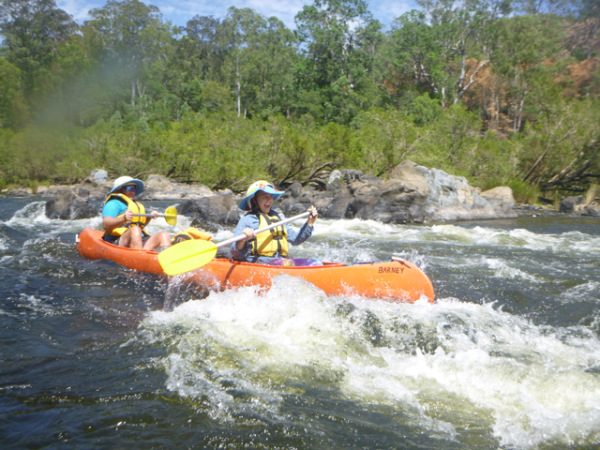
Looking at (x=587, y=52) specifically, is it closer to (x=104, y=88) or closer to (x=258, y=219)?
(x=104, y=88)

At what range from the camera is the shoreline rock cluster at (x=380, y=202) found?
11336 mm

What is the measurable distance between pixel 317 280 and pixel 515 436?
2137 mm

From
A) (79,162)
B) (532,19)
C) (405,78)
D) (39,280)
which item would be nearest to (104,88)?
(79,162)

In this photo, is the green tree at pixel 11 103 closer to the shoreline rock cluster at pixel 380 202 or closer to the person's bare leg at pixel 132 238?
the shoreline rock cluster at pixel 380 202

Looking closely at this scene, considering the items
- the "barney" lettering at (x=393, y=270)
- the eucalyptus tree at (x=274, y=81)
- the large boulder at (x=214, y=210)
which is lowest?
the large boulder at (x=214, y=210)

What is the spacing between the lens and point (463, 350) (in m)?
3.32

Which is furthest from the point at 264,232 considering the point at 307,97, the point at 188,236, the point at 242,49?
the point at 242,49

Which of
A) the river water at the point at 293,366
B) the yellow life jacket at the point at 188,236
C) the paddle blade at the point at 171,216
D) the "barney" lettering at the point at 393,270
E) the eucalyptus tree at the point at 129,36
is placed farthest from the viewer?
the eucalyptus tree at the point at 129,36

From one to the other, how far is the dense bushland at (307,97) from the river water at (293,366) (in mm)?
12336

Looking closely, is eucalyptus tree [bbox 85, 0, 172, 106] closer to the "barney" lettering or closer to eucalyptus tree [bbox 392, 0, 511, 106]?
eucalyptus tree [bbox 392, 0, 511, 106]

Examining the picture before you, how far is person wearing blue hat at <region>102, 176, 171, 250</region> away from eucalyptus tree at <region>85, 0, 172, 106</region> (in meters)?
20.0

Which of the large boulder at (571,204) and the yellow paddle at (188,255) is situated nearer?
the yellow paddle at (188,255)

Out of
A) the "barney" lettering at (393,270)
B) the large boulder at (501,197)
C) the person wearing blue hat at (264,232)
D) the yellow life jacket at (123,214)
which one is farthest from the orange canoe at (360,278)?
the large boulder at (501,197)

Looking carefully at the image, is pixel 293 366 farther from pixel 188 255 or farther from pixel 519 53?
pixel 519 53
